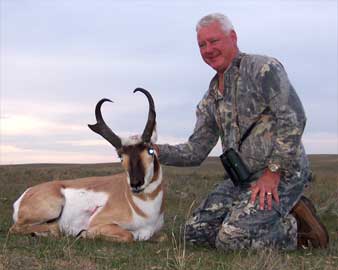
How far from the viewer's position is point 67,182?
337 inches

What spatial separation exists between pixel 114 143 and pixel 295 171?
2.05 metres

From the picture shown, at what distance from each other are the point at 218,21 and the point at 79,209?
3.04 meters

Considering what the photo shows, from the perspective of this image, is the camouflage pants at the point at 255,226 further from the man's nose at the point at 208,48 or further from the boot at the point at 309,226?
the man's nose at the point at 208,48

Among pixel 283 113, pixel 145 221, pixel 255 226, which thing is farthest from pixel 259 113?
pixel 145 221

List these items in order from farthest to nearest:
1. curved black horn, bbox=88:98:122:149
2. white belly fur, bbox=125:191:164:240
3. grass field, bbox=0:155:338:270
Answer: white belly fur, bbox=125:191:164:240, curved black horn, bbox=88:98:122:149, grass field, bbox=0:155:338:270

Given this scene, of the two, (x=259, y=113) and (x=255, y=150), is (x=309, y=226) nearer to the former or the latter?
(x=255, y=150)

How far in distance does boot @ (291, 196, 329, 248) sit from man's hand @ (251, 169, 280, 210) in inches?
18.0

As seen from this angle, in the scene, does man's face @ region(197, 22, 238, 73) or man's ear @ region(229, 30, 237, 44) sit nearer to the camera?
man's face @ region(197, 22, 238, 73)

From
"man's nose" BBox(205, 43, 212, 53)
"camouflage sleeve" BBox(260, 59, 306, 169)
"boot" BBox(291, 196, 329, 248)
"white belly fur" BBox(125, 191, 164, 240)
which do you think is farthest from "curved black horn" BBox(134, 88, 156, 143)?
"boot" BBox(291, 196, 329, 248)

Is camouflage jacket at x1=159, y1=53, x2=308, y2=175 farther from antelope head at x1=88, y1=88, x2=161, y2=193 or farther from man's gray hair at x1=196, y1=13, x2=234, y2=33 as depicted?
man's gray hair at x1=196, y1=13, x2=234, y2=33

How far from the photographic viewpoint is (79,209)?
8.23 m

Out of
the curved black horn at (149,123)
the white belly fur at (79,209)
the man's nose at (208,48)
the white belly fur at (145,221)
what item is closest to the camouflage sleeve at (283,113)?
the man's nose at (208,48)

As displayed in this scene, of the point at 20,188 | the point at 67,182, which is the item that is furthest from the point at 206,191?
the point at 67,182

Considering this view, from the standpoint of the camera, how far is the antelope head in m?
7.14
